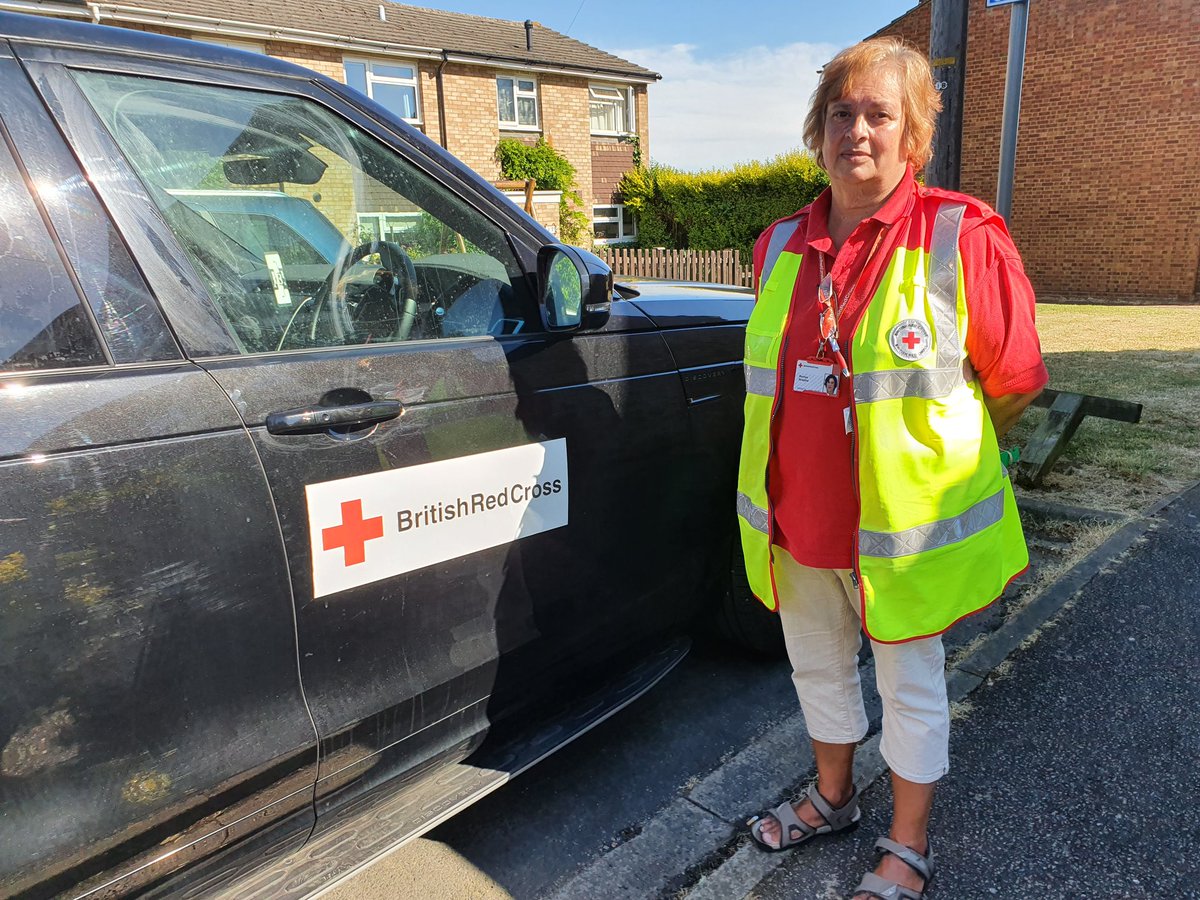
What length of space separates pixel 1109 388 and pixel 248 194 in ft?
24.5

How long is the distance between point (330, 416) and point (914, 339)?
116 centimetres

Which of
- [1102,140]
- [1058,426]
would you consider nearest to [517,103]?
[1102,140]

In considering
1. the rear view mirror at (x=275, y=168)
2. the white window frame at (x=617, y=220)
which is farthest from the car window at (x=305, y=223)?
the white window frame at (x=617, y=220)

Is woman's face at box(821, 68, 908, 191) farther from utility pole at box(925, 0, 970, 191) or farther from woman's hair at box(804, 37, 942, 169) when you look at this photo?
utility pole at box(925, 0, 970, 191)

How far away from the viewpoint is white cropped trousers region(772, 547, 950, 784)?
1899mm

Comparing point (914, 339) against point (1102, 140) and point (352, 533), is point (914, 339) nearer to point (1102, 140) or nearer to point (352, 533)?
point (352, 533)

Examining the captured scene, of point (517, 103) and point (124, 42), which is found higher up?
point (517, 103)

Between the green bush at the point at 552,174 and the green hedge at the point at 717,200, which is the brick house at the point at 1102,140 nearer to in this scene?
the green hedge at the point at 717,200

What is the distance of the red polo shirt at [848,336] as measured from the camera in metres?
1.73

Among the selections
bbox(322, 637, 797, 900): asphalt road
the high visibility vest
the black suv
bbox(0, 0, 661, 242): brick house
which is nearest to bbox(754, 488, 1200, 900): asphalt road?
bbox(322, 637, 797, 900): asphalt road

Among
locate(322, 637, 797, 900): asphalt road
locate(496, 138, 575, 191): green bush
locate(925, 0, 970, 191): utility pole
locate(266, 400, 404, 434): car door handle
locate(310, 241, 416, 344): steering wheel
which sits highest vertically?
locate(496, 138, 575, 191): green bush

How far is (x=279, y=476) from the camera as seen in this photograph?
62.1 inches

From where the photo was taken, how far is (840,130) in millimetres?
1815

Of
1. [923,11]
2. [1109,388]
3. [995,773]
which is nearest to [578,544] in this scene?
[995,773]
